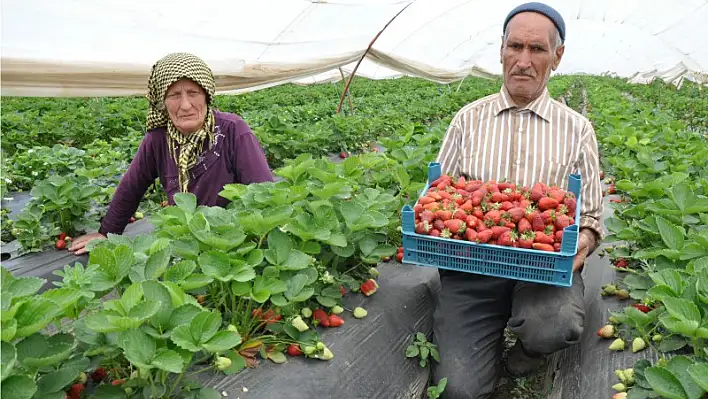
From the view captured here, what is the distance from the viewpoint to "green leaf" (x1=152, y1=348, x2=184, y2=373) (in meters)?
1.40

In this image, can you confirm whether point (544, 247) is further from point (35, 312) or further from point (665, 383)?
point (35, 312)

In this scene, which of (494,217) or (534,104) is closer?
(494,217)

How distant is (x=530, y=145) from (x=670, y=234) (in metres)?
0.82

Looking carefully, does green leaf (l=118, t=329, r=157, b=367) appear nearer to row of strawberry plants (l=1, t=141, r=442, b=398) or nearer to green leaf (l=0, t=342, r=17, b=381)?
row of strawberry plants (l=1, t=141, r=442, b=398)

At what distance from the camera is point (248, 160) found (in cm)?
307

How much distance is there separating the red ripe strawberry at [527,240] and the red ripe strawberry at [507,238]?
0.03 m

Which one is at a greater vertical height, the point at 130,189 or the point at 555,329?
the point at 130,189

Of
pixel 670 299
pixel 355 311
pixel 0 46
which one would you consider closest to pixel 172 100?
pixel 0 46

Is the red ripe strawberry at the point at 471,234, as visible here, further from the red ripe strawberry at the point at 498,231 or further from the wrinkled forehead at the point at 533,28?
the wrinkled forehead at the point at 533,28

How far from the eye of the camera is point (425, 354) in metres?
2.62

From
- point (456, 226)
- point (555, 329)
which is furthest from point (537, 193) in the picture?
point (555, 329)

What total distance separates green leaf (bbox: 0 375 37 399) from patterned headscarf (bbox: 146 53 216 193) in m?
1.83

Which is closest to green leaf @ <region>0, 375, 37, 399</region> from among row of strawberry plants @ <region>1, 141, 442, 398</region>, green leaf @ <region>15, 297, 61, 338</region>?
row of strawberry plants @ <region>1, 141, 442, 398</region>

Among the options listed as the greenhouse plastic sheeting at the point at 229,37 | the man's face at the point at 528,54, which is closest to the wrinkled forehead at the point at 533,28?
the man's face at the point at 528,54
